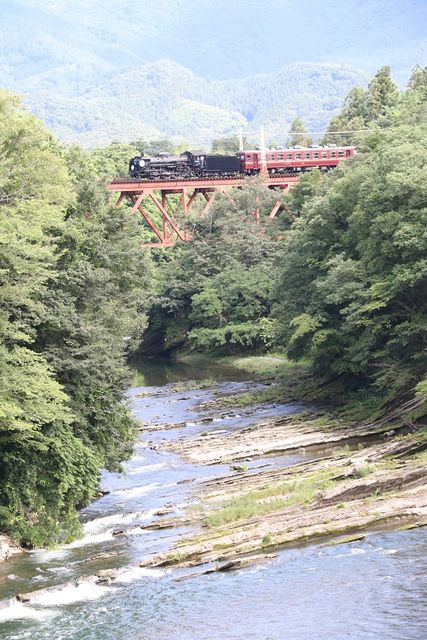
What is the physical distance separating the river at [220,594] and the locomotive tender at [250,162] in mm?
72949

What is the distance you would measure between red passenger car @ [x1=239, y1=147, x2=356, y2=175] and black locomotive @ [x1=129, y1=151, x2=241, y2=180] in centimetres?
115

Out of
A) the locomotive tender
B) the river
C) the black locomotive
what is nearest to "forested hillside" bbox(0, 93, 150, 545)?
the river

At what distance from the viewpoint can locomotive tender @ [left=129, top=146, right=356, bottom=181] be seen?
10381 centimetres

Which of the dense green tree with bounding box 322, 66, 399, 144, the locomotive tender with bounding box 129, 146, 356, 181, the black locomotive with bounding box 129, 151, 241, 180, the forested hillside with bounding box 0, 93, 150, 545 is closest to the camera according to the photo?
the forested hillside with bounding box 0, 93, 150, 545

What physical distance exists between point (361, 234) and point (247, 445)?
13.3m

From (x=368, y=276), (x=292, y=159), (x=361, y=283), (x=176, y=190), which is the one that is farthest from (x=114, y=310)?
(x=292, y=159)

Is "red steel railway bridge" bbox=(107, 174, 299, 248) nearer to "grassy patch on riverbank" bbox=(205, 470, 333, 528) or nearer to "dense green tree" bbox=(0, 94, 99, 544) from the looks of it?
"dense green tree" bbox=(0, 94, 99, 544)

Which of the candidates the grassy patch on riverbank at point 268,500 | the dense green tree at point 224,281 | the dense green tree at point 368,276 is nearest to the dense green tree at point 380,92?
the dense green tree at point 224,281

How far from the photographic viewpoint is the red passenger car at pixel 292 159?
348 feet

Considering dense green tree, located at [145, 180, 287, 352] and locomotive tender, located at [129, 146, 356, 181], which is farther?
locomotive tender, located at [129, 146, 356, 181]

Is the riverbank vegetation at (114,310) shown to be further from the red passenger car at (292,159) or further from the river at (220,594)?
the red passenger car at (292,159)

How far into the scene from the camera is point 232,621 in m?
24.2

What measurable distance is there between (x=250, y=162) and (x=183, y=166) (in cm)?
643

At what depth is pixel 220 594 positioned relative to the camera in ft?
84.6
